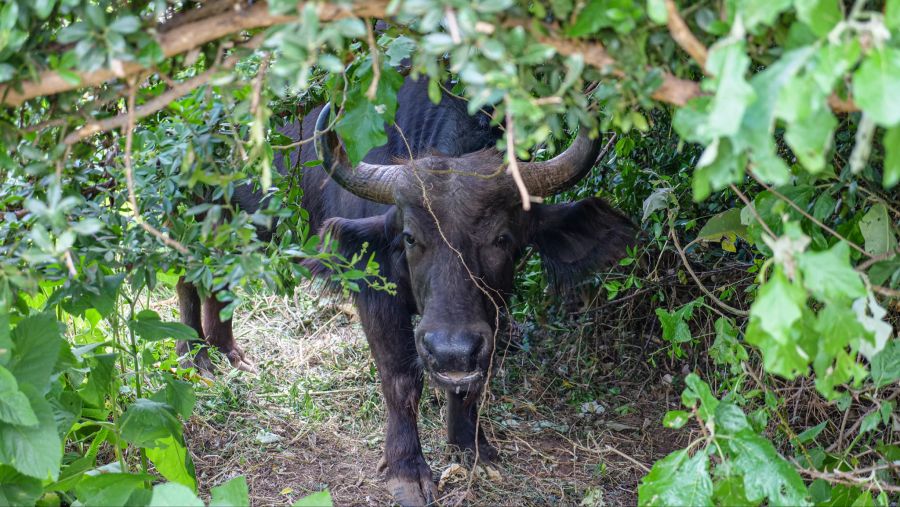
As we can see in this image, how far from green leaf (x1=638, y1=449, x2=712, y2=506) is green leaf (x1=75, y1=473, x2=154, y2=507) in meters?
1.51

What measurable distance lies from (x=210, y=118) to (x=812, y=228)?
1883 mm

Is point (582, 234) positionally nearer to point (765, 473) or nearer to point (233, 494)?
point (765, 473)

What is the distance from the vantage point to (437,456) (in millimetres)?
4367

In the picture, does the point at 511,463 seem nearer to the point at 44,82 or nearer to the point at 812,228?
the point at 812,228

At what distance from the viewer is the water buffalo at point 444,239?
3492 mm

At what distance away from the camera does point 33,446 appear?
2.43 meters

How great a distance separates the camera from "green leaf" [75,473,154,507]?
A: 2.57 meters

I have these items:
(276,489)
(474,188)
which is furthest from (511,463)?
(474,188)

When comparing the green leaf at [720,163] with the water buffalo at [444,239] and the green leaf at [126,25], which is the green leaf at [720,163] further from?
the water buffalo at [444,239]

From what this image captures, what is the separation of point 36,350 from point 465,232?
1703 mm

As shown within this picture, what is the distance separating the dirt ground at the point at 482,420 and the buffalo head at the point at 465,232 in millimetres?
672

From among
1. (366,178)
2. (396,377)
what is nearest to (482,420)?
(396,377)

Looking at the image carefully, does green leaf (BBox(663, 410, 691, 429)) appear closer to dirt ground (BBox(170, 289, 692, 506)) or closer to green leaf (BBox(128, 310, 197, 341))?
dirt ground (BBox(170, 289, 692, 506))

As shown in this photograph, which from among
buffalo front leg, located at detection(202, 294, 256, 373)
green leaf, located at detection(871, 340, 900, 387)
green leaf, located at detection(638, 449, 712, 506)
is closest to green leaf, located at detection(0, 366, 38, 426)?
green leaf, located at detection(638, 449, 712, 506)
